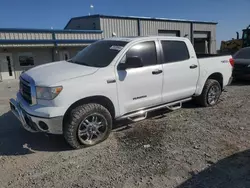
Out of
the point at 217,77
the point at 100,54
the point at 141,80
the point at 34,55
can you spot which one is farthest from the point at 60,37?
the point at 141,80

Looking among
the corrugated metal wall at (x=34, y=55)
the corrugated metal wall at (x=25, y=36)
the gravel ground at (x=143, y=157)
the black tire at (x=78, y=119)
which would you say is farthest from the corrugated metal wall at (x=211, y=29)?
the black tire at (x=78, y=119)

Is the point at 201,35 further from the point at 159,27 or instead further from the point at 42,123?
the point at 42,123

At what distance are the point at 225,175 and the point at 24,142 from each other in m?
3.61

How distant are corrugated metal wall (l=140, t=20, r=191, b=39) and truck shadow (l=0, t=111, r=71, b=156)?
819 inches

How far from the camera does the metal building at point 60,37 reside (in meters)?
16.9

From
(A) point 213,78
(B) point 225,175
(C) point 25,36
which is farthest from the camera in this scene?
(C) point 25,36

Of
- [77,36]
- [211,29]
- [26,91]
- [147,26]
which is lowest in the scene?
[26,91]

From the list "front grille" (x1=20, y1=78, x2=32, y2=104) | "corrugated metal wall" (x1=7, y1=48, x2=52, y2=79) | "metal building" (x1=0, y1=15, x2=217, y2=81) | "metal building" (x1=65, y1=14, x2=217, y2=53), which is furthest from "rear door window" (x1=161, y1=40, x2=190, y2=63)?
"metal building" (x1=65, y1=14, x2=217, y2=53)

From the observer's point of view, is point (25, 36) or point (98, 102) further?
point (25, 36)

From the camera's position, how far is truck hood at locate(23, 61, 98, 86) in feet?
12.4

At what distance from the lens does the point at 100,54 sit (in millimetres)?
4703

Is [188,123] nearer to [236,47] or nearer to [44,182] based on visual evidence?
[44,182]

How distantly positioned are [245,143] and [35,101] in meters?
3.80

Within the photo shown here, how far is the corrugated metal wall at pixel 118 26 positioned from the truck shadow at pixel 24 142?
17522 mm
